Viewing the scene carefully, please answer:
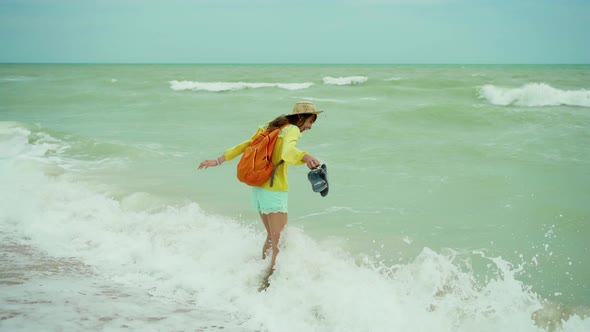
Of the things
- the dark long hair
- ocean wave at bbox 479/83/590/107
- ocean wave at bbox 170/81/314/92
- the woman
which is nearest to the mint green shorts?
the woman

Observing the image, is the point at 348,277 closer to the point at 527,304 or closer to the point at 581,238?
the point at 527,304

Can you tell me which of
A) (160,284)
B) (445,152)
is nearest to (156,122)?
(445,152)

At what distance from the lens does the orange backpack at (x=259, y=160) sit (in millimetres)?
3688

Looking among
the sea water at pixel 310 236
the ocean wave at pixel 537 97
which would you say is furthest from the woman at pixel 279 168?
the ocean wave at pixel 537 97

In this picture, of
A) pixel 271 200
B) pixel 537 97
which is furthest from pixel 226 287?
pixel 537 97

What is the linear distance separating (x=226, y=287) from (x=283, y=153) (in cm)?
139

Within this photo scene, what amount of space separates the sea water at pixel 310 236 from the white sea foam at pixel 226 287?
0.05ft

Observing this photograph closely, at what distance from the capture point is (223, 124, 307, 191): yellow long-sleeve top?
3391mm

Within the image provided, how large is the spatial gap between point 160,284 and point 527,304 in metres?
3.10

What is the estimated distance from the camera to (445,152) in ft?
34.1

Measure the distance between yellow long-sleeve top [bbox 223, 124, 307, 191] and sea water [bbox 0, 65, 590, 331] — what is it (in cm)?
61

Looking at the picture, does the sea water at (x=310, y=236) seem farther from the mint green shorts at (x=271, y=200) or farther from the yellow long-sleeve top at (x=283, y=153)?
the yellow long-sleeve top at (x=283, y=153)

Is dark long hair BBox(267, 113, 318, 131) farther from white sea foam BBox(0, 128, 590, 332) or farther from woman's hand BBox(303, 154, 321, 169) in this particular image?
white sea foam BBox(0, 128, 590, 332)

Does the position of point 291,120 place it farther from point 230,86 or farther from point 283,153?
point 230,86
